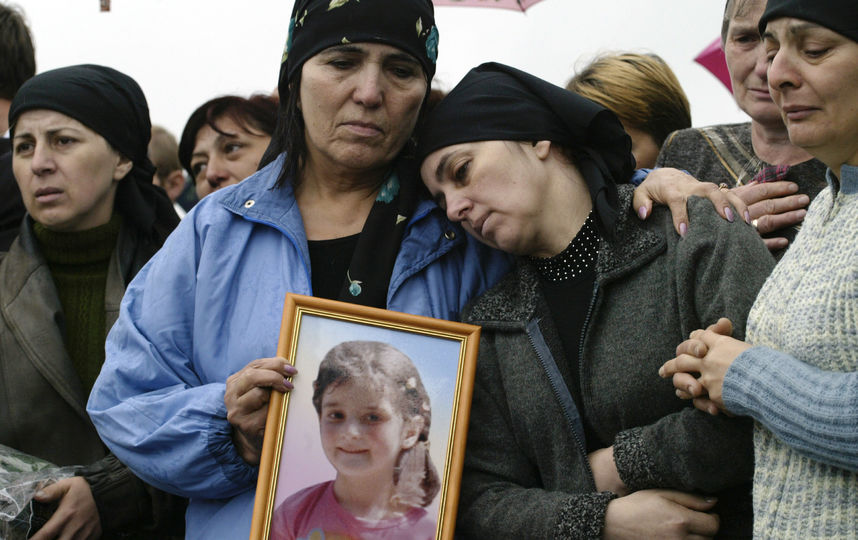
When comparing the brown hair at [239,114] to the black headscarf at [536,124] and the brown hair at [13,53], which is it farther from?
the black headscarf at [536,124]

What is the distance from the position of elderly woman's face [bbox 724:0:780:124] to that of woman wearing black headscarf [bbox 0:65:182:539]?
7.55 ft

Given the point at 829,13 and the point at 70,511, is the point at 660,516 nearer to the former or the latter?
the point at 829,13

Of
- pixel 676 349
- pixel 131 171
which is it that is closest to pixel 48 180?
pixel 131 171

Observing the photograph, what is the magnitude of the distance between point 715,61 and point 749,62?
7.16ft

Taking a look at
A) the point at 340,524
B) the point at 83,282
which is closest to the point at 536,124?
the point at 340,524

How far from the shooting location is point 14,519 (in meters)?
2.94

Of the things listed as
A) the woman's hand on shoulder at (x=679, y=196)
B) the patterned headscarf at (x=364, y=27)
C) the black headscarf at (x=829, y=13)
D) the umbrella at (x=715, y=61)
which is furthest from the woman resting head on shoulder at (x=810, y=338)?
the umbrella at (x=715, y=61)

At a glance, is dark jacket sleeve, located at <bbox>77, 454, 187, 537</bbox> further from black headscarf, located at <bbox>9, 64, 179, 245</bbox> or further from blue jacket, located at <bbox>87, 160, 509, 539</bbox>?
black headscarf, located at <bbox>9, 64, 179, 245</bbox>

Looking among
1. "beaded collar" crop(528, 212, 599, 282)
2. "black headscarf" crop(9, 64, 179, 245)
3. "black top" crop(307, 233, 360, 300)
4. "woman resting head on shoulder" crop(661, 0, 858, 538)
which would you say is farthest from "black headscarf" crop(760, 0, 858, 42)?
"black headscarf" crop(9, 64, 179, 245)

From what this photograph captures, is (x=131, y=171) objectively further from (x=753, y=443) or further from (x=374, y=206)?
(x=753, y=443)

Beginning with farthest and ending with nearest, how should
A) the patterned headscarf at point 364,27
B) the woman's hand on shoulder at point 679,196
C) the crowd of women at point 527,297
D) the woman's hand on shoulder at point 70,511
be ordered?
the woman's hand on shoulder at point 70,511, the patterned headscarf at point 364,27, the woman's hand on shoulder at point 679,196, the crowd of women at point 527,297

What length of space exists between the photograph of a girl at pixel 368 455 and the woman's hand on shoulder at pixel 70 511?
1.10 metres

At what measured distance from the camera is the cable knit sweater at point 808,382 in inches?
72.5

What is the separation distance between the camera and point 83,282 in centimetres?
364
